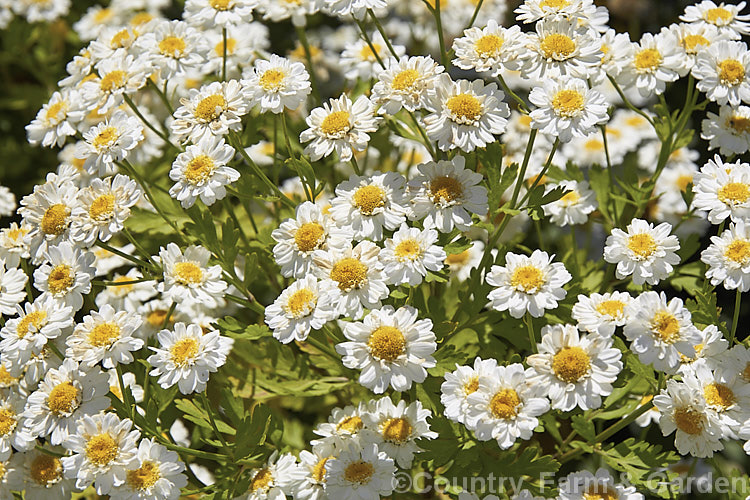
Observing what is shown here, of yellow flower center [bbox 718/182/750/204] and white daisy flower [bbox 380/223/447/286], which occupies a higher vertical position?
white daisy flower [bbox 380/223/447/286]

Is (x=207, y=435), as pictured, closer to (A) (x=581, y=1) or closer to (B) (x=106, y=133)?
(B) (x=106, y=133)

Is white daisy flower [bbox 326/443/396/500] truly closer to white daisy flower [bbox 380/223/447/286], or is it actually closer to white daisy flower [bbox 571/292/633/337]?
white daisy flower [bbox 380/223/447/286]

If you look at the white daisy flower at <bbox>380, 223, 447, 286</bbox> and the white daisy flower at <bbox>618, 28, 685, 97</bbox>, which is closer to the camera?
the white daisy flower at <bbox>380, 223, 447, 286</bbox>

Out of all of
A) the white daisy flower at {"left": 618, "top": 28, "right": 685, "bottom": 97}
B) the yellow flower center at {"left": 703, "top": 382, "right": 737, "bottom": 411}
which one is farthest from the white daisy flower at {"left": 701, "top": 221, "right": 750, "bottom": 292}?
the white daisy flower at {"left": 618, "top": 28, "right": 685, "bottom": 97}

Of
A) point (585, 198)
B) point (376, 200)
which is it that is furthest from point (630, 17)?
point (376, 200)

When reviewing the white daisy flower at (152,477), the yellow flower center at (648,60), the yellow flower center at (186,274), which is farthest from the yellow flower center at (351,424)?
the yellow flower center at (648,60)

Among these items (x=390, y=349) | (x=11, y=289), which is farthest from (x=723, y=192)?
(x=11, y=289)
